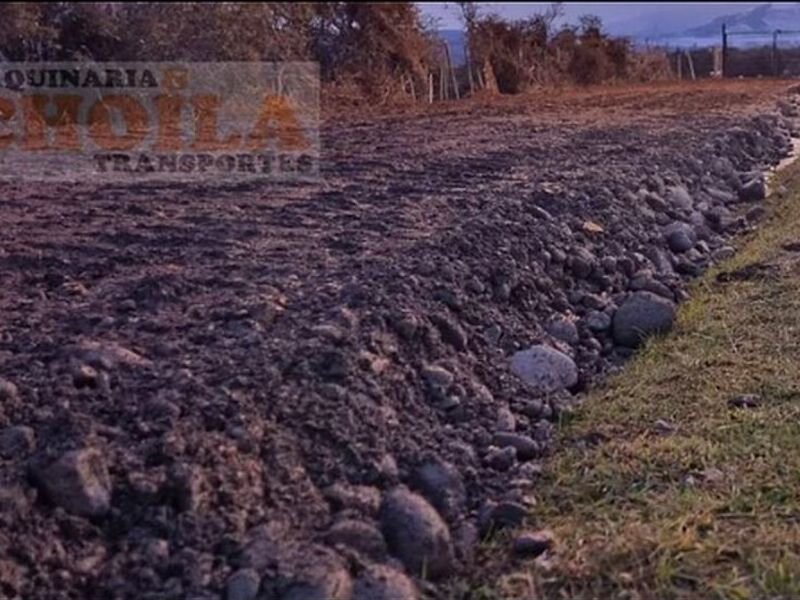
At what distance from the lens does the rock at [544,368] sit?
4.55 m

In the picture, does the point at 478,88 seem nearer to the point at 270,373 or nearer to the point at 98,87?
the point at 98,87

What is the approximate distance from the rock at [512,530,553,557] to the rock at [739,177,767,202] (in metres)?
6.40

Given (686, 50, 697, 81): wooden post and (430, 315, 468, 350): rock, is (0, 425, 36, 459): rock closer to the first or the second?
(430, 315, 468, 350): rock

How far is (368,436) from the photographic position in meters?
3.61

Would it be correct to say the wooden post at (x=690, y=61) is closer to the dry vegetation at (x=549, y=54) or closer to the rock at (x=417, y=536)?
the dry vegetation at (x=549, y=54)

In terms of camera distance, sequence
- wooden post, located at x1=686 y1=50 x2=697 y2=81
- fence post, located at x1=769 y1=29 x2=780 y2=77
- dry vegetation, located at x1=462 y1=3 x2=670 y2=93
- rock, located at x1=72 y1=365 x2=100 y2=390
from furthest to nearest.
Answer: wooden post, located at x1=686 y1=50 x2=697 y2=81 < fence post, located at x1=769 y1=29 x2=780 y2=77 < dry vegetation, located at x1=462 y1=3 x2=670 y2=93 < rock, located at x1=72 y1=365 x2=100 y2=390

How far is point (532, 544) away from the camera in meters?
3.31

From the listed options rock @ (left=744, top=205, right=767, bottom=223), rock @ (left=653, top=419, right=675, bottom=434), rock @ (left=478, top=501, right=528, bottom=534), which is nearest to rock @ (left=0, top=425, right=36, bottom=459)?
rock @ (left=478, top=501, right=528, bottom=534)

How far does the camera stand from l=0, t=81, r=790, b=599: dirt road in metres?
3.06

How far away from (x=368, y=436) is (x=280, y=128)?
7.74 m

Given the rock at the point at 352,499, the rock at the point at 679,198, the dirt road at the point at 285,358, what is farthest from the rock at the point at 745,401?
the rock at the point at 679,198

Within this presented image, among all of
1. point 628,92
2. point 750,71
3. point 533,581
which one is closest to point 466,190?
point 533,581

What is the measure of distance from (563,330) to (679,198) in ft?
10.7

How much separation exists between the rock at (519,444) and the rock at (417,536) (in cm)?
65
